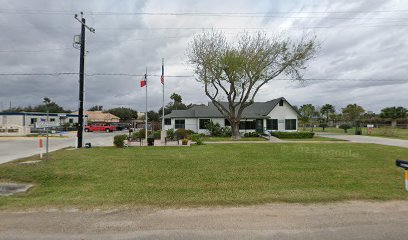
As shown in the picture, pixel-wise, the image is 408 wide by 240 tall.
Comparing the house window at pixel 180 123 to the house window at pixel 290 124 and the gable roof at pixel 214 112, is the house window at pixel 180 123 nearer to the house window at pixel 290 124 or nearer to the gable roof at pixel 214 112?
the gable roof at pixel 214 112

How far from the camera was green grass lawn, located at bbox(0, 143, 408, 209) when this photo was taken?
18.5ft

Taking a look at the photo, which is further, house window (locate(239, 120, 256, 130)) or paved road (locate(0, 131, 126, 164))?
house window (locate(239, 120, 256, 130))

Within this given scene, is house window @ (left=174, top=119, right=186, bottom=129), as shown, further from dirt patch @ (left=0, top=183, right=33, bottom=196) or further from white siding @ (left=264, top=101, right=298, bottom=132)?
dirt patch @ (left=0, top=183, right=33, bottom=196)

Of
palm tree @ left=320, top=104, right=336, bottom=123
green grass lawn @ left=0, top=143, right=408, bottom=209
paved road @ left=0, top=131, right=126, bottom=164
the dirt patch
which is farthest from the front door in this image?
palm tree @ left=320, top=104, right=336, bottom=123

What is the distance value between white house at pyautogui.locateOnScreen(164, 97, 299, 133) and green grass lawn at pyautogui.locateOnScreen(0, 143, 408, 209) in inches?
813

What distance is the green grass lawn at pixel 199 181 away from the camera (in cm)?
A: 564

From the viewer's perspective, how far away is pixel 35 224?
165 inches

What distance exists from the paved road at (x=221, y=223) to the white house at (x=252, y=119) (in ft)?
85.9

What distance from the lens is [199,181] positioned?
7.30 m

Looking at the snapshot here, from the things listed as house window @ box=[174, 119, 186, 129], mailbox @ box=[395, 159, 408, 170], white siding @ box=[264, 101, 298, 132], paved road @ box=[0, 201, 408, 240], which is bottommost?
paved road @ box=[0, 201, 408, 240]

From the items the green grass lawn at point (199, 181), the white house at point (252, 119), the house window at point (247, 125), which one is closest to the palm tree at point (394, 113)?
the white house at point (252, 119)

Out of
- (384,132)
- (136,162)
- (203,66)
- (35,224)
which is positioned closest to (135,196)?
(35,224)

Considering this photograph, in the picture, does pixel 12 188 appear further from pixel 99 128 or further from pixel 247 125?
pixel 99 128

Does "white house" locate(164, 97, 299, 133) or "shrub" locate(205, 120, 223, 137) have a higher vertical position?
"white house" locate(164, 97, 299, 133)
